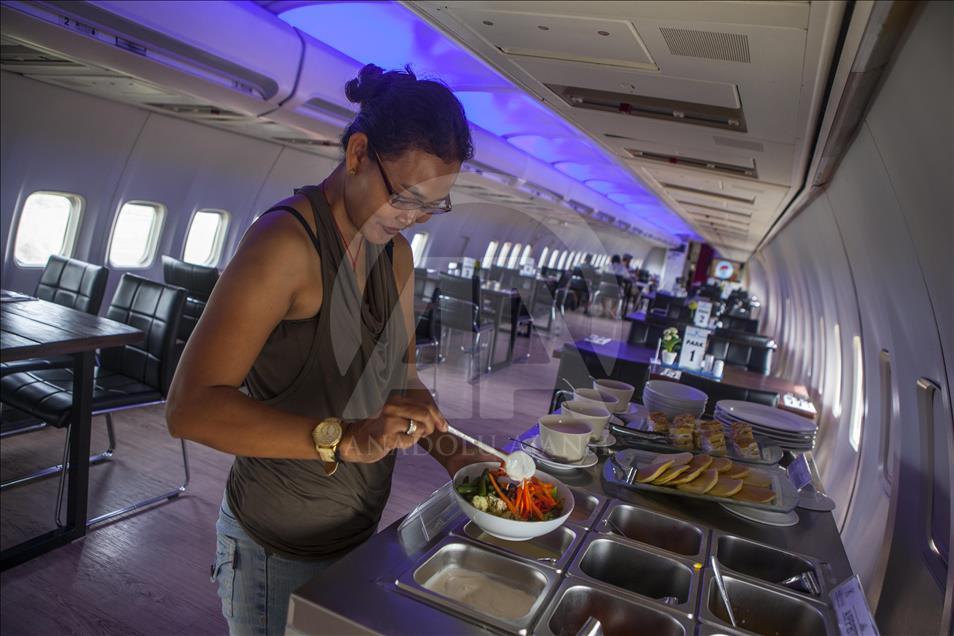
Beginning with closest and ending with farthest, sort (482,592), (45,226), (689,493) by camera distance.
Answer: (482,592), (689,493), (45,226)

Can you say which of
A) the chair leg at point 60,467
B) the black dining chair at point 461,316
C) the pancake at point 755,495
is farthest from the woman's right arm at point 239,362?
the black dining chair at point 461,316

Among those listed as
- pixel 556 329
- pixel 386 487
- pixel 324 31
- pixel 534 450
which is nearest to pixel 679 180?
pixel 324 31

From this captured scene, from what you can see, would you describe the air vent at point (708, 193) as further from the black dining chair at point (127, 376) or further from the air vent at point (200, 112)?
the black dining chair at point (127, 376)

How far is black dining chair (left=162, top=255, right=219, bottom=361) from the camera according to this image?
5012mm

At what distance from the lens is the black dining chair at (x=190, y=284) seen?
5.01 m

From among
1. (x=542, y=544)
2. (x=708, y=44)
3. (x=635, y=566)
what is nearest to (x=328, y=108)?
(x=708, y=44)

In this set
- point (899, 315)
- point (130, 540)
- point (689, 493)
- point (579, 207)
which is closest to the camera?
point (689, 493)

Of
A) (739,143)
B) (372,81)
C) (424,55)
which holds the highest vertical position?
(424,55)

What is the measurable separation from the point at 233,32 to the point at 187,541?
2.88 metres

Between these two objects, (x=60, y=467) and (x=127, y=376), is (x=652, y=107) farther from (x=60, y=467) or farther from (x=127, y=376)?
(x=60, y=467)

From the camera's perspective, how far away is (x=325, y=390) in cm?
133

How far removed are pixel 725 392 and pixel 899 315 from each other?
174 centimetres

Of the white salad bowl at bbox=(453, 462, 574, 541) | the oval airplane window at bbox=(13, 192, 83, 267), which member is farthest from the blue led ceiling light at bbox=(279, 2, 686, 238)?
the oval airplane window at bbox=(13, 192, 83, 267)

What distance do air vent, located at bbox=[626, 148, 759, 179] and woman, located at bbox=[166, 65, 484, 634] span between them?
3.57m
